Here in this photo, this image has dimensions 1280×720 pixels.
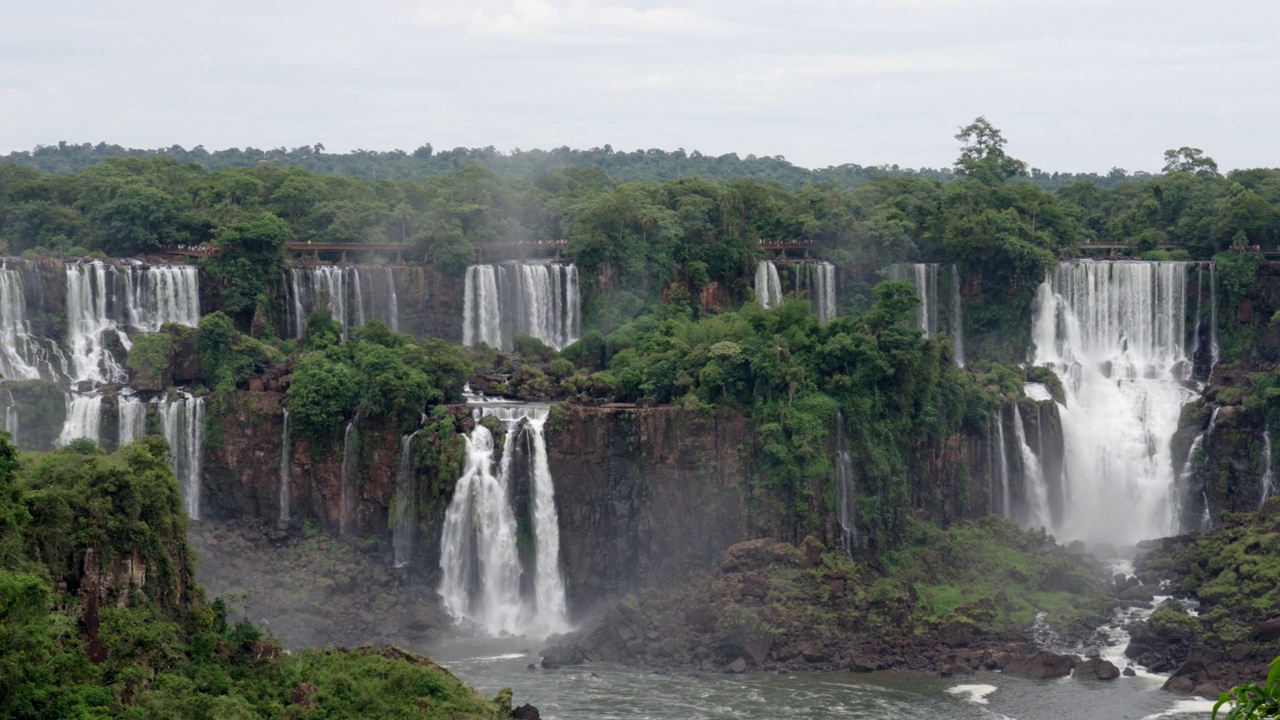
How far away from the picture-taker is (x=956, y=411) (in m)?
59.1

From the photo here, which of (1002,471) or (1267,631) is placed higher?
(1002,471)

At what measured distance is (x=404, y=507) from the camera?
181 feet

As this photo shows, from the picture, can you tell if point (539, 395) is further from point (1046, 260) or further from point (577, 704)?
point (1046, 260)

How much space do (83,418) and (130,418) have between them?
1.30 m

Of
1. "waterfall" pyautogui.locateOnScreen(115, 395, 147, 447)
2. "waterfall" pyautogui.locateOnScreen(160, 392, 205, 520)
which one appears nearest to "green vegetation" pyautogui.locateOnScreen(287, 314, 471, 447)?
"waterfall" pyautogui.locateOnScreen(160, 392, 205, 520)

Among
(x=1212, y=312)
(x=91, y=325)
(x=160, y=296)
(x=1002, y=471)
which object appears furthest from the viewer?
(x=1212, y=312)

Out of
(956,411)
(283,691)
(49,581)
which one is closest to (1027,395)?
(956,411)

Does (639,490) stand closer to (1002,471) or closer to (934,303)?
(1002,471)

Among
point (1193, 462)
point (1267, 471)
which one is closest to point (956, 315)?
point (1193, 462)

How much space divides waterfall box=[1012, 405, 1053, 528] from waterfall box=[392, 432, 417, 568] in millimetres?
19165

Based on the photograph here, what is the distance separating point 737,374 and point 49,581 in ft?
82.5

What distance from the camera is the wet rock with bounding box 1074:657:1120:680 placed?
47.8 metres

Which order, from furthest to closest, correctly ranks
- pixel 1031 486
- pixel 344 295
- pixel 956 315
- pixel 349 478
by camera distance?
1. pixel 956 315
2. pixel 344 295
3. pixel 1031 486
4. pixel 349 478

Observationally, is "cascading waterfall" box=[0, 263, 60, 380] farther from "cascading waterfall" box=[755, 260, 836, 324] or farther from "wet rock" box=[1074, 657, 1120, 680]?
"wet rock" box=[1074, 657, 1120, 680]
